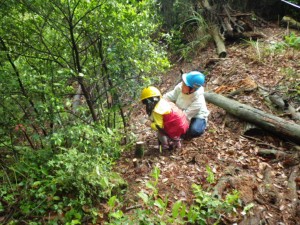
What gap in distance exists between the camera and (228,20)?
9484 mm

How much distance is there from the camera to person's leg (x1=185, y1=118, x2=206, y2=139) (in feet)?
16.2

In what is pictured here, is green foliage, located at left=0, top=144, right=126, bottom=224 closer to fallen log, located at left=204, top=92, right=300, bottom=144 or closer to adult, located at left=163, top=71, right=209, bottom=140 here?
adult, located at left=163, top=71, right=209, bottom=140

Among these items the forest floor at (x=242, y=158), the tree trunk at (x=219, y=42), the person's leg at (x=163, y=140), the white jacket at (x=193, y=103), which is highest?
the tree trunk at (x=219, y=42)

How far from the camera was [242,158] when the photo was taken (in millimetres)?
4297

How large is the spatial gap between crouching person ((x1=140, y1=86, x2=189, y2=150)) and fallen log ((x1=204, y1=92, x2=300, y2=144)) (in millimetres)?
1244

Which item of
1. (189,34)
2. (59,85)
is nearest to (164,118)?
(59,85)

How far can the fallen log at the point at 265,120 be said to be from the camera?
4.33m

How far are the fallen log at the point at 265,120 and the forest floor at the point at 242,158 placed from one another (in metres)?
0.17

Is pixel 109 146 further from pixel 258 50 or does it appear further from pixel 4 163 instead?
pixel 258 50

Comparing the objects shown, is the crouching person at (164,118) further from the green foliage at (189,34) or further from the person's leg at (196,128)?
the green foliage at (189,34)

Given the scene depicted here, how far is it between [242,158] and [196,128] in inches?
40.6

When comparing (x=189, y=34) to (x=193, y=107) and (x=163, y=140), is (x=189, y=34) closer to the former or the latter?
(x=193, y=107)

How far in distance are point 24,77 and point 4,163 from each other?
132cm

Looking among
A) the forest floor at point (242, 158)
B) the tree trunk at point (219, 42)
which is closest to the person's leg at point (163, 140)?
the forest floor at point (242, 158)
